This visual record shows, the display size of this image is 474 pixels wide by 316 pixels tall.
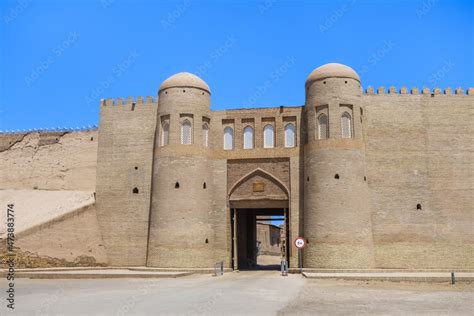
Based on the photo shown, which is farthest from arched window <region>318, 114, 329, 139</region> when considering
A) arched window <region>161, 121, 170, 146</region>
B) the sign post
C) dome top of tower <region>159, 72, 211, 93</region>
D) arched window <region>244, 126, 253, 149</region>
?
arched window <region>161, 121, 170, 146</region>

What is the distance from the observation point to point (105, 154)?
85.8 feet

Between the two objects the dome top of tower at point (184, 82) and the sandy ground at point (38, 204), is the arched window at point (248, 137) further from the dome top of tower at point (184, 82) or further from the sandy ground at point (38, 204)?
the sandy ground at point (38, 204)

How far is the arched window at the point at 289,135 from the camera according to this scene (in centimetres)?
2434

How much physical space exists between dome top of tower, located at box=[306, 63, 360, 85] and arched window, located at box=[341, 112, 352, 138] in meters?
1.65

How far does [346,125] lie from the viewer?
2291cm

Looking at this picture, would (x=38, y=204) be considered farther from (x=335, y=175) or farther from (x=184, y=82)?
(x=335, y=175)

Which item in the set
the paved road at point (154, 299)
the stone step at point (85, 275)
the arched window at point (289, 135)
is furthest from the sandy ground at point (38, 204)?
the arched window at point (289, 135)

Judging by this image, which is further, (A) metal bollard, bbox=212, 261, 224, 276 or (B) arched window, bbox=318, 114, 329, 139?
(B) arched window, bbox=318, 114, 329, 139

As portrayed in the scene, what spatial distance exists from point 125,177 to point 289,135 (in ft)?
25.3

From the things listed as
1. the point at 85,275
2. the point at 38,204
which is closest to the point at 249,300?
the point at 85,275

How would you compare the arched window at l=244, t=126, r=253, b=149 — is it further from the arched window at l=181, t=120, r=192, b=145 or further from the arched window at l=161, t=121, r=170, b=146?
the arched window at l=161, t=121, r=170, b=146

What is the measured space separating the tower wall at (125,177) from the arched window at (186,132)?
1.93 meters

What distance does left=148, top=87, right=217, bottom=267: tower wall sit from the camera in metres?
22.9

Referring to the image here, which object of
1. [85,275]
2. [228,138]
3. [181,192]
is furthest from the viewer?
[228,138]
